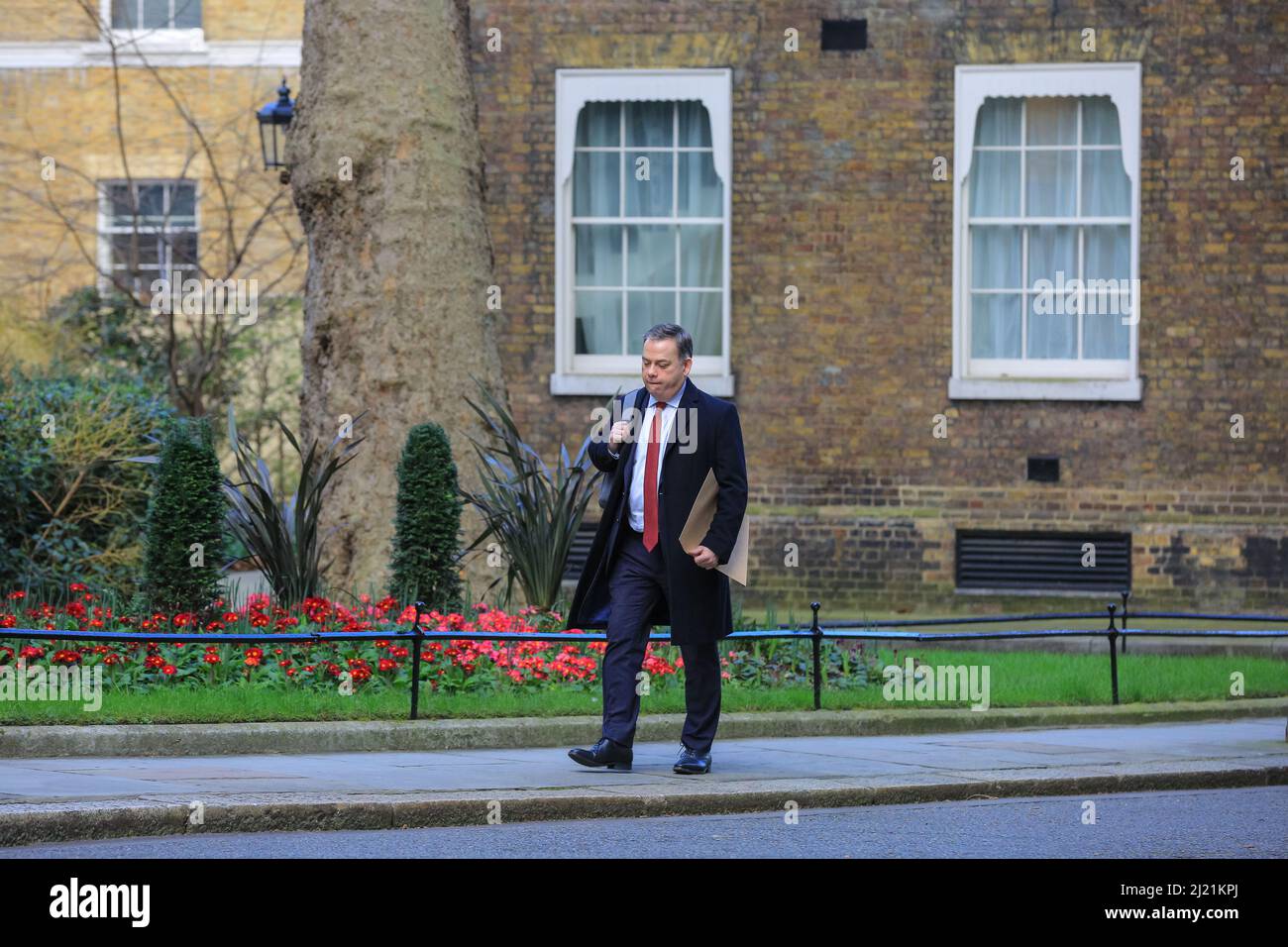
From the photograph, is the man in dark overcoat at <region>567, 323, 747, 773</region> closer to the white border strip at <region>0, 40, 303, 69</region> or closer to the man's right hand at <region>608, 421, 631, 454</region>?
the man's right hand at <region>608, 421, 631, 454</region>

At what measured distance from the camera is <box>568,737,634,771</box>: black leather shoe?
360 inches

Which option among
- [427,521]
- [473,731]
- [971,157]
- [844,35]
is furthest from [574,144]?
[473,731]

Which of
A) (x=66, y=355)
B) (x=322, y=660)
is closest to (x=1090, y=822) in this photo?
(x=322, y=660)

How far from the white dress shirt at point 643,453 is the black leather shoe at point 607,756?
98 cm

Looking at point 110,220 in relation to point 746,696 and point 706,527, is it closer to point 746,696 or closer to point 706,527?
point 746,696

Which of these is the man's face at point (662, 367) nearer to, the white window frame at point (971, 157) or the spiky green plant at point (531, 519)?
the spiky green plant at point (531, 519)

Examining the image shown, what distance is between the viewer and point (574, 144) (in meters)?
18.9

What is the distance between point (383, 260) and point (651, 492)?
4.82m

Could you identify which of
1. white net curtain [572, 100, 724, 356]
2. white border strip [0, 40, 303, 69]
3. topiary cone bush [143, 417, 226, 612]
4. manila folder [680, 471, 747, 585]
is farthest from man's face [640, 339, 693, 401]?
white border strip [0, 40, 303, 69]

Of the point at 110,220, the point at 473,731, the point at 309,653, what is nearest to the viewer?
the point at 473,731

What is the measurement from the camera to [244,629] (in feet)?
37.1

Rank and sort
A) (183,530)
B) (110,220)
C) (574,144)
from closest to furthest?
(183,530), (574,144), (110,220)

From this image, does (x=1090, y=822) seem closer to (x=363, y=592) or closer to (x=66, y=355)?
(x=363, y=592)

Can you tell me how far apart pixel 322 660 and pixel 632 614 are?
2.48 metres
